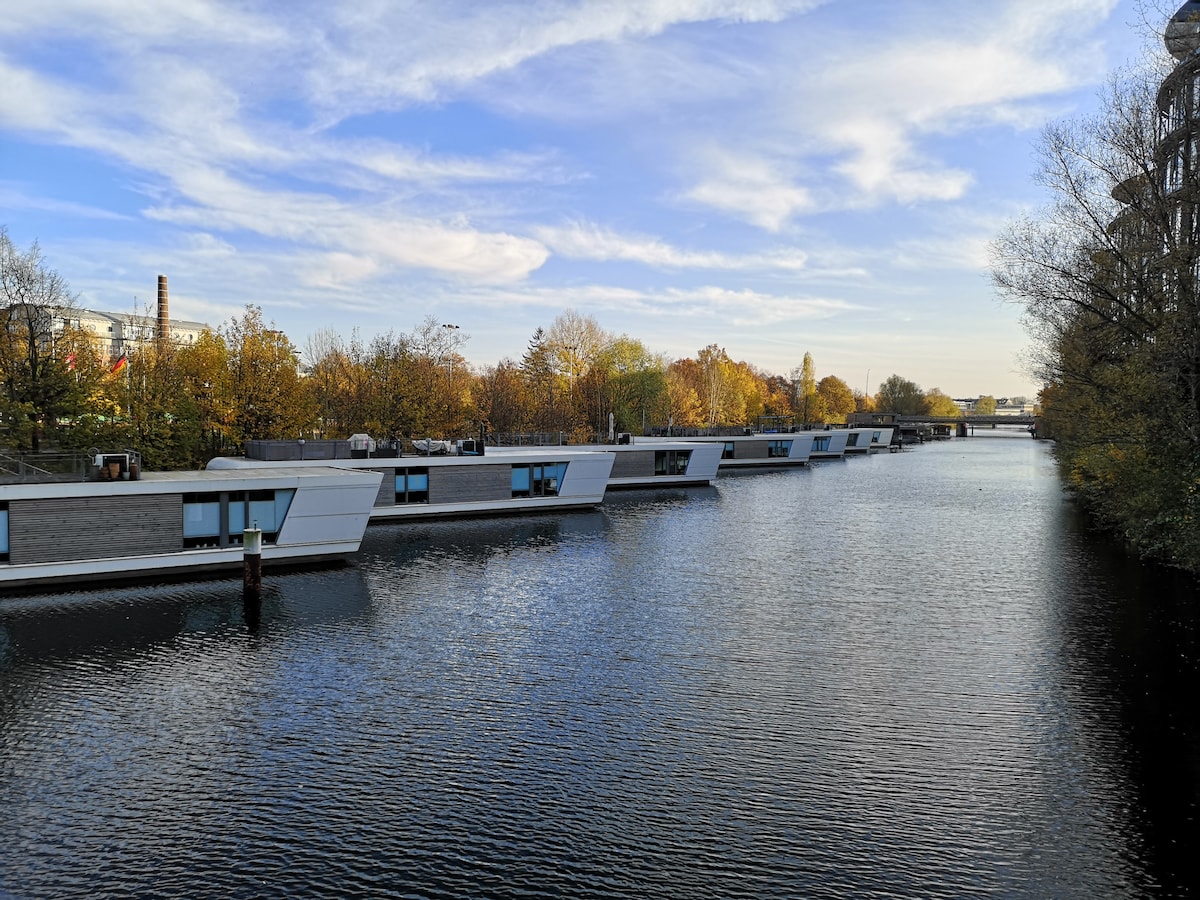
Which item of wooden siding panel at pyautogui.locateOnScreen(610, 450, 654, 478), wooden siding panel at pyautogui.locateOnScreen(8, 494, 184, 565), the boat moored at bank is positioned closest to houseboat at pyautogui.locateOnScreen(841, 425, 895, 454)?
the boat moored at bank

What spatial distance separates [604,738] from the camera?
1373 centimetres

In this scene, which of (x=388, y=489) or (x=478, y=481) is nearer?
(x=388, y=489)

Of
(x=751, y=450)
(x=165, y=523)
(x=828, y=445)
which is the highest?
(x=828, y=445)

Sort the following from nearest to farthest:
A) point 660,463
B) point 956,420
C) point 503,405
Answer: point 660,463 < point 503,405 < point 956,420

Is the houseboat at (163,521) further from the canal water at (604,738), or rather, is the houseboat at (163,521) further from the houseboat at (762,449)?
the houseboat at (762,449)

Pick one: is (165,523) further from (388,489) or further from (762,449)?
(762,449)

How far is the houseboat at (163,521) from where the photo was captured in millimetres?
23078

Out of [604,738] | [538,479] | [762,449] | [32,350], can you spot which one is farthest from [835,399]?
[604,738]

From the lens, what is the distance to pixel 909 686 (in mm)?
16469

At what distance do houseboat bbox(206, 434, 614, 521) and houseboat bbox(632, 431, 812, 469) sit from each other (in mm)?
32261

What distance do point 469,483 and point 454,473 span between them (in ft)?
3.20

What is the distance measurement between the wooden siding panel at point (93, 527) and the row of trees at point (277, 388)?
1511 cm

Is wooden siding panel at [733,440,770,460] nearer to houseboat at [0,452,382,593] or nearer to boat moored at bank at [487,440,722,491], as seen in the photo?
boat moored at bank at [487,440,722,491]

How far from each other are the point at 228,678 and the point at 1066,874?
1516cm
